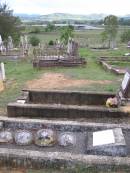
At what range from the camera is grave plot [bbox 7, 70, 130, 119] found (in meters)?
7.70

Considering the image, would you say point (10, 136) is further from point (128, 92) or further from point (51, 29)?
point (51, 29)

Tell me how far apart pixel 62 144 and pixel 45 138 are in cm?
33

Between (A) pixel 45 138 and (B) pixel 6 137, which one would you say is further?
(B) pixel 6 137

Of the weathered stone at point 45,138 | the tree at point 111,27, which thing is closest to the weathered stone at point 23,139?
the weathered stone at point 45,138

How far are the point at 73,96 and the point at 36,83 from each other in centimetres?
406

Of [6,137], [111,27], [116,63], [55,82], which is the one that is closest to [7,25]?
[111,27]

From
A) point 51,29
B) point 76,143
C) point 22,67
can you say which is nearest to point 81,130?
point 76,143

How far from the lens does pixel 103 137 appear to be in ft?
18.6

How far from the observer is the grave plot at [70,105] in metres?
7.70

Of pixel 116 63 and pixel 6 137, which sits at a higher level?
pixel 6 137

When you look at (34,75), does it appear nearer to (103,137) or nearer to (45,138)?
(45,138)

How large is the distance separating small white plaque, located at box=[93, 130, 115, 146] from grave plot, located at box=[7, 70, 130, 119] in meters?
1.75

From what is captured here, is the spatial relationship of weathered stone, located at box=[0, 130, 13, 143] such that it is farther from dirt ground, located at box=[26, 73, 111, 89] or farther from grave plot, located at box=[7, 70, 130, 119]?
dirt ground, located at box=[26, 73, 111, 89]

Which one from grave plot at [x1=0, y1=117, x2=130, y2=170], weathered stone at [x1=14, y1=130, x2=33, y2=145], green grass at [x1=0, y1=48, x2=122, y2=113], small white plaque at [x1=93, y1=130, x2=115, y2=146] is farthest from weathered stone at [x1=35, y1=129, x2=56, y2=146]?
green grass at [x1=0, y1=48, x2=122, y2=113]
